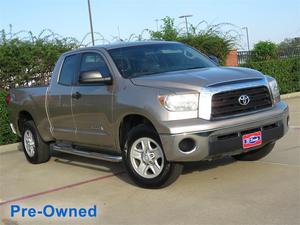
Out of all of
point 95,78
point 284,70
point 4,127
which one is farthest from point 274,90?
point 284,70

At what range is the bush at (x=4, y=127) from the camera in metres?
10.7

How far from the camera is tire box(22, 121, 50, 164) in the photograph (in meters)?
8.64

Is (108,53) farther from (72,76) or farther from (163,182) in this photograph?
(163,182)

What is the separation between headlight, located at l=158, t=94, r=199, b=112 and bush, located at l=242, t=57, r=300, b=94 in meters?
11.0

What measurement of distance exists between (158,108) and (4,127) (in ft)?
19.1

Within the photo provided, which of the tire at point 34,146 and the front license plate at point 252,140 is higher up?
the front license plate at point 252,140

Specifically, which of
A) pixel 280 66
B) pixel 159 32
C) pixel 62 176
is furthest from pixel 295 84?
pixel 62 176

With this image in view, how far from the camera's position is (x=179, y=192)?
5.99 meters

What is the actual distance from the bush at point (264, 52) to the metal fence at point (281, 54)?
→ 0.15 m

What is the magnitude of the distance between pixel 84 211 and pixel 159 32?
12.2 meters

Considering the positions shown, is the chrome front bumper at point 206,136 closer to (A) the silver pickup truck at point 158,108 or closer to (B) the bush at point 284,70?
(A) the silver pickup truck at point 158,108

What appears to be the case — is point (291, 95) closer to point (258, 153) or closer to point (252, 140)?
point (258, 153)

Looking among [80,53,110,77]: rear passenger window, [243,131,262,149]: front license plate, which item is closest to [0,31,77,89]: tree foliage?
[80,53,110,77]: rear passenger window

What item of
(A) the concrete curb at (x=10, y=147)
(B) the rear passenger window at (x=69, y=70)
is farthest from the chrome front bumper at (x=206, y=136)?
(A) the concrete curb at (x=10, y=147)
